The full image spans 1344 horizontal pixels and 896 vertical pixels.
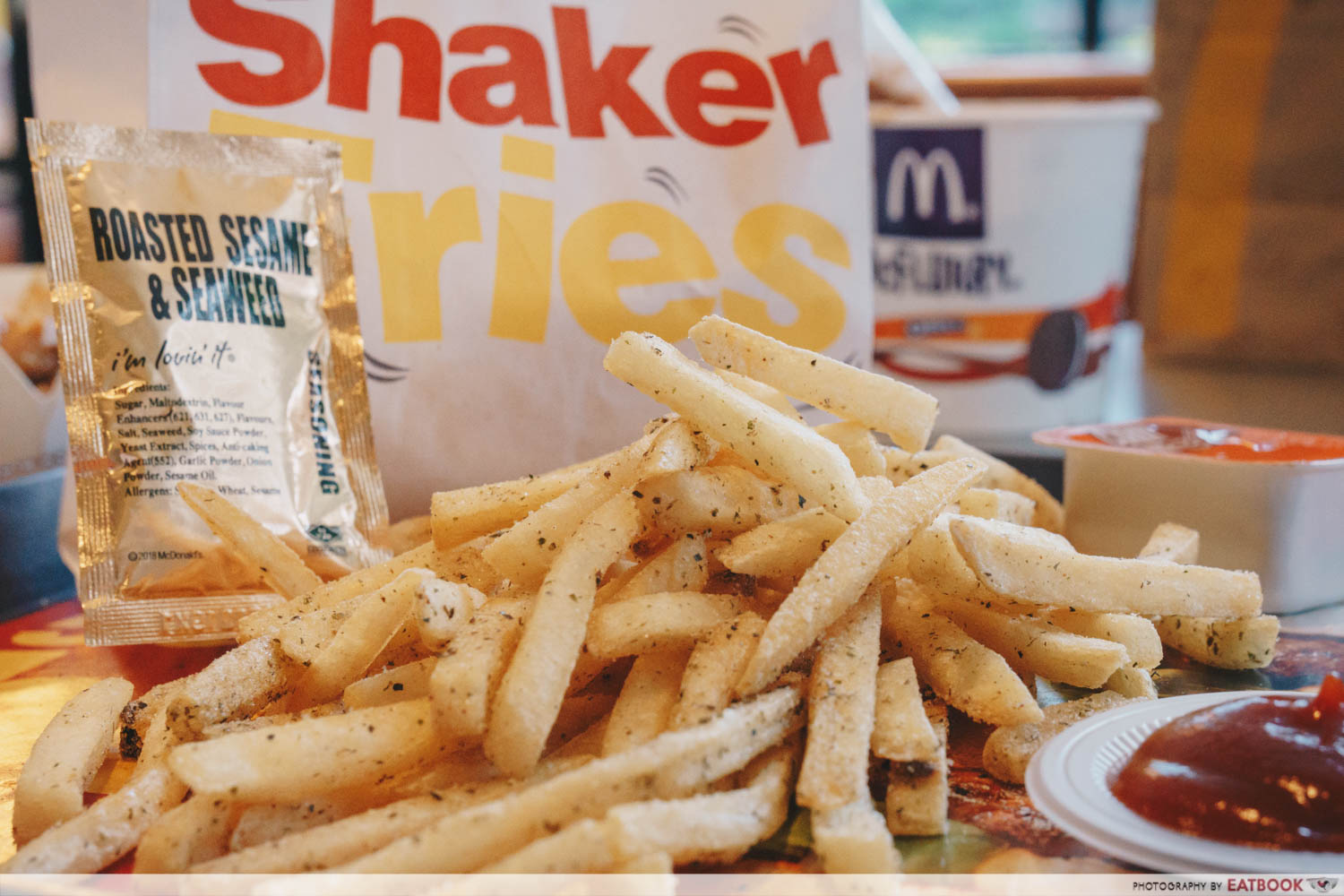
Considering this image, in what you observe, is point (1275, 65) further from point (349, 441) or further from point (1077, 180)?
point (349, 441)

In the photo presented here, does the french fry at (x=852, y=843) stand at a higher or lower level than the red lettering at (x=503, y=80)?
lower

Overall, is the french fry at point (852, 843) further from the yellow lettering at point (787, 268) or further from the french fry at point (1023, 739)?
the yellow lettering at point (787, 268)

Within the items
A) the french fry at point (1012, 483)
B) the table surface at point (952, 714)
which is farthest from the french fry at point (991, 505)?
the table surface at point (952, 714)

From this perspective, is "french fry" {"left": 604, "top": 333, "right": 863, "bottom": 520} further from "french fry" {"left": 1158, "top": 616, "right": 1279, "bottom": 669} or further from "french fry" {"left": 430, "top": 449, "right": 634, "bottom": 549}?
"french fry" {"left": 1158, "top": 616, "right": 1279, "bottom": 669}

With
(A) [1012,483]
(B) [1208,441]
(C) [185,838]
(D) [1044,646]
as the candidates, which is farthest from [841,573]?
(B) [1208,441]

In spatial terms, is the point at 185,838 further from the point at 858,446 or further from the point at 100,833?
the point at 858,446

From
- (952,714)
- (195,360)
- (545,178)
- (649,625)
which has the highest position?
(545,178)
